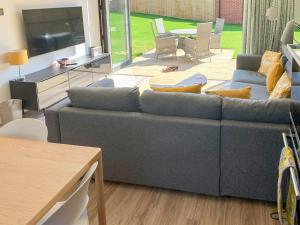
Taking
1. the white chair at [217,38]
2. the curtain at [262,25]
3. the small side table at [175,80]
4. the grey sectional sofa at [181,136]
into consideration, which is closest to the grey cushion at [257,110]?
the grey sectional sofa at [181,136]

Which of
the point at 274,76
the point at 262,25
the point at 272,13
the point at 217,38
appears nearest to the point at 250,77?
the point at 274,76

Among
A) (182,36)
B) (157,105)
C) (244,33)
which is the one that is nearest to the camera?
(157,105)

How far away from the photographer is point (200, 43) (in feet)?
25.5

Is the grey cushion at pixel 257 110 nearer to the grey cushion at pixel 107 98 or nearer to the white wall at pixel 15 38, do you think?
the grey cushion at pixel 107 98

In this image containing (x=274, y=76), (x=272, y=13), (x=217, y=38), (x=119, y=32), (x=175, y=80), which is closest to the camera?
(x=274, y=76)

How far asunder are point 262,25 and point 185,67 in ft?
6.83

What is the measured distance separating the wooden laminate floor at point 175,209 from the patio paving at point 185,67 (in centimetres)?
337

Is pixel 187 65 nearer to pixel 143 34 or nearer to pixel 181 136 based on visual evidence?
pixel 143 34

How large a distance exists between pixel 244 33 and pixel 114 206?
4509 mm

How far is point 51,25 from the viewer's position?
5.45 m

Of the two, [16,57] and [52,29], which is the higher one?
[52,29]

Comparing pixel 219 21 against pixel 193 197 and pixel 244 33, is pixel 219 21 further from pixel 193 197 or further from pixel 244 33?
pixel 193 197

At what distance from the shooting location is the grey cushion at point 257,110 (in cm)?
247

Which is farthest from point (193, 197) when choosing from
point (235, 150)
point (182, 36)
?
point (182, 36)
